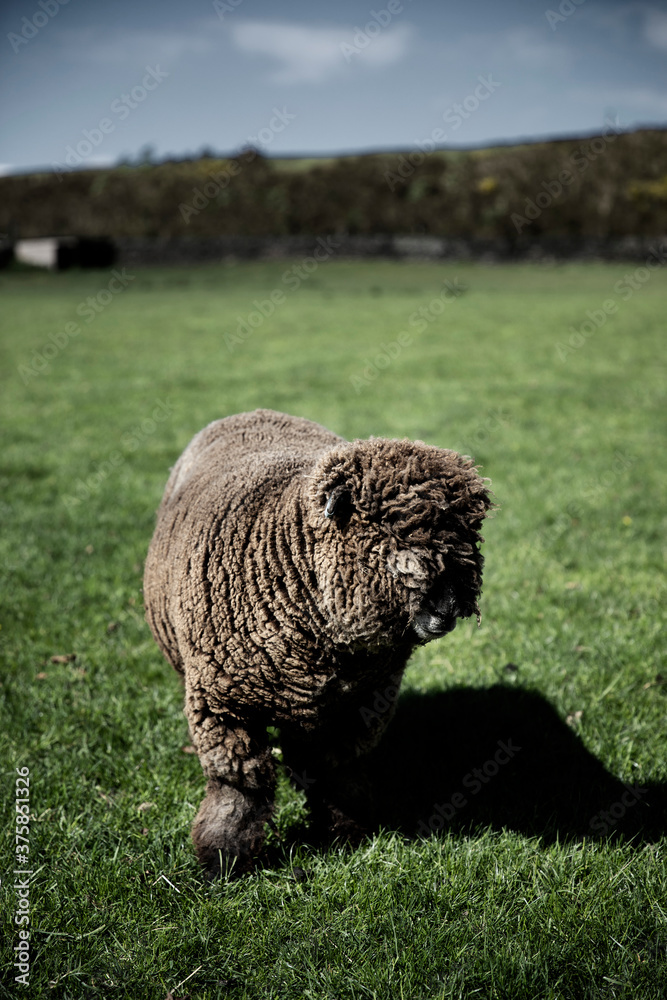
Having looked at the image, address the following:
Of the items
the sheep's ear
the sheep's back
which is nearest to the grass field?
the sheep's back

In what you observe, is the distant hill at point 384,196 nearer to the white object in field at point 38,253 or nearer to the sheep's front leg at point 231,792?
the white object in field at point 38,253

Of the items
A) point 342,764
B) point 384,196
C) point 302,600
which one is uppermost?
point 302,600

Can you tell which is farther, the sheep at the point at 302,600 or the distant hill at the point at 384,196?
the distant hill at the point at 384,196

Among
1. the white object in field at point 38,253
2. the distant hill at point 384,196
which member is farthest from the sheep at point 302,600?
the distant hill at point 384,196

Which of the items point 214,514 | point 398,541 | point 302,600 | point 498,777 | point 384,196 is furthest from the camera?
point 384,196

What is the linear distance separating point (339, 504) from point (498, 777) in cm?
188

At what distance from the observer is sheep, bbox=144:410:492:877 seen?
7.22ft

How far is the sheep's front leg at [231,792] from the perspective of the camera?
8.58 ft

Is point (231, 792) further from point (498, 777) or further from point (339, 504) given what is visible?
point (498, 777)

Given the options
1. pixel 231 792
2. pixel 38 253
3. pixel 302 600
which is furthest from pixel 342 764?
pixel 38 253

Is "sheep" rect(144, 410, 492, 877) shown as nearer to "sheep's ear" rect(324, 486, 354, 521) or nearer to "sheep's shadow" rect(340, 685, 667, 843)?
"sheep's ear" rect(324, 486, 354, 521)

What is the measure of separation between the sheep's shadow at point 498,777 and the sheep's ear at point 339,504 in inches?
55.1

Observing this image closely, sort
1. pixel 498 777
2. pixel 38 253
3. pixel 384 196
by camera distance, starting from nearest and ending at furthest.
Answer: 1. pixel 498 777
2. pixel 38 253
3. pixel 384 196

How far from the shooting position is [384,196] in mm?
44094
